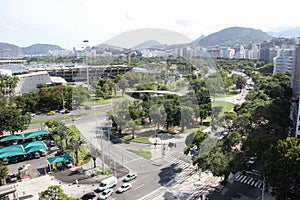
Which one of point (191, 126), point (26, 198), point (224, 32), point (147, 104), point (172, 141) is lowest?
point (26, 198)

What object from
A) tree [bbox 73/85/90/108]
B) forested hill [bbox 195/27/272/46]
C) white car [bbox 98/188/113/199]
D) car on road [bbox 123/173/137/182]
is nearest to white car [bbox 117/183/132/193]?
white car [bbox 98/188/113/199]

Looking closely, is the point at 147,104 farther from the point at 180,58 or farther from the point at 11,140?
the point at 11,140

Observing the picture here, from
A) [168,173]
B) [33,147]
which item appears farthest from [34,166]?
[168,173]

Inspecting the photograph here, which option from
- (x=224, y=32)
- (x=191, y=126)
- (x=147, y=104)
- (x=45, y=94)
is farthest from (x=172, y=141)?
(x=224, y=32)

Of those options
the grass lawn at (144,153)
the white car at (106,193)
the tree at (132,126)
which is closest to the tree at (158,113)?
the tree at (132,126)

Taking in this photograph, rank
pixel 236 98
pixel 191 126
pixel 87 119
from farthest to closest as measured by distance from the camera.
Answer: pixel 236 98, pixel 87 119, pixel 191 126

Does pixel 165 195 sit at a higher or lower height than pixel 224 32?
lower
